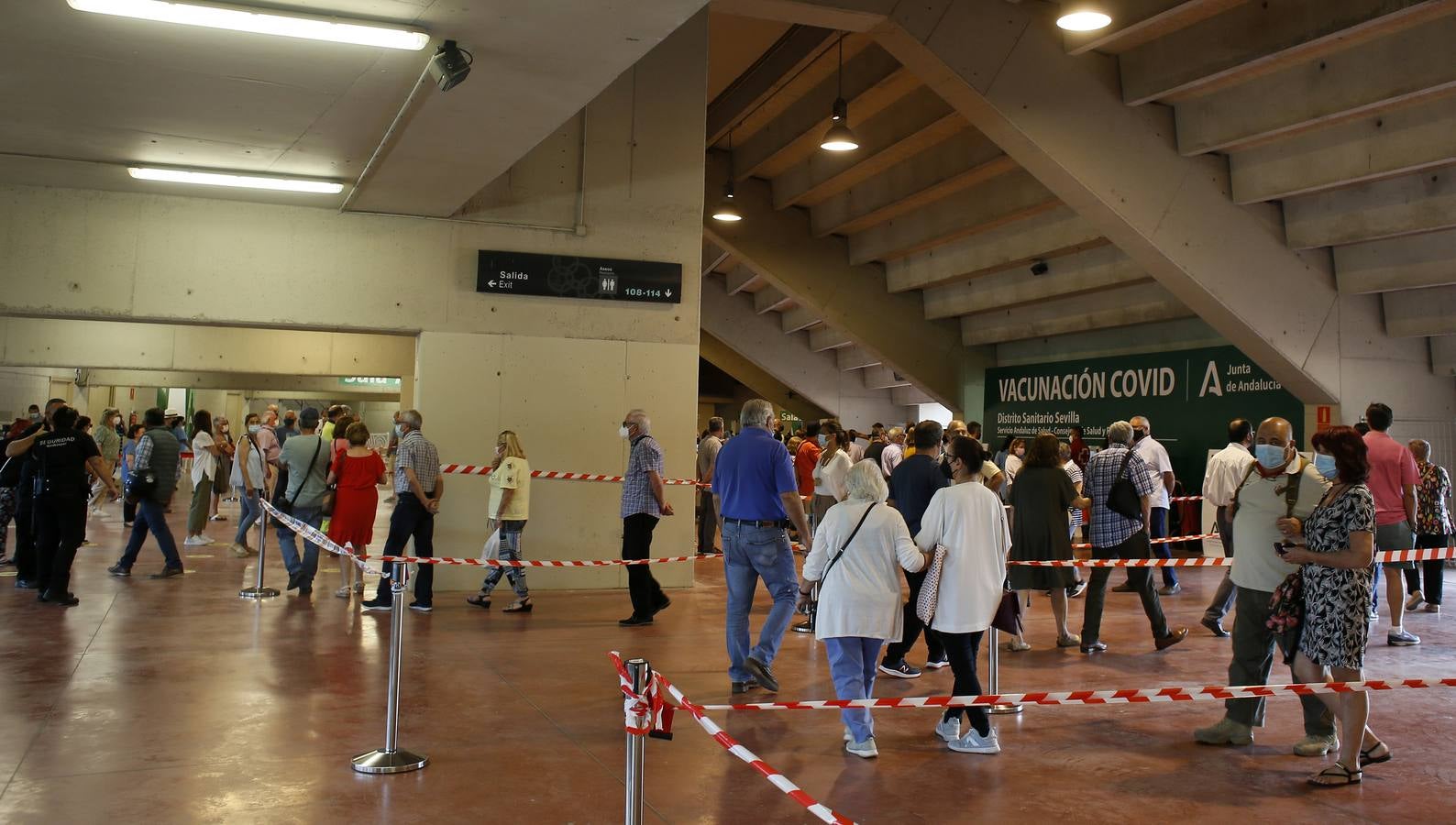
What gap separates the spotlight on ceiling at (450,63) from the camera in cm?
579

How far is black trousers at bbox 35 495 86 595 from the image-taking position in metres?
8.59

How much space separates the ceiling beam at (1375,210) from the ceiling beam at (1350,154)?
38cm

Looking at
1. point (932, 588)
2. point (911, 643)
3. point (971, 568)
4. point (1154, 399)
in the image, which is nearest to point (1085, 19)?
point (911, 643)

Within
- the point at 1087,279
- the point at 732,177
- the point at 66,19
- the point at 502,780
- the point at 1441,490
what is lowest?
the point at 502,780

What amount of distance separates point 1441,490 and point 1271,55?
4.21 meters

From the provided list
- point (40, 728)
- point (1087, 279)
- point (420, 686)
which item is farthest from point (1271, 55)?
point (40, 728)

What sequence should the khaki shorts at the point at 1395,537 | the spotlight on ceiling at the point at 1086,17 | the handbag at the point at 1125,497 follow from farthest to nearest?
1. the spotlight on ceiling at the point at 1086,17
2. the khaki shorts at the point at 1395,537
3. the handbag at the point at 1125,497

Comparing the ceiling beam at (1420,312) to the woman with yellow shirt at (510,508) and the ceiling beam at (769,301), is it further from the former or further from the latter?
the ceiling beam at (769,301)

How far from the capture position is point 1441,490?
32.4 ft

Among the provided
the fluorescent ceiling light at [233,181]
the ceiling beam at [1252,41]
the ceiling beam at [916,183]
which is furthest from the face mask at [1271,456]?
the ceiling beam at [916,183]

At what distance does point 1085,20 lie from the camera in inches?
336

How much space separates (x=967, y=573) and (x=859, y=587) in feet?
1.77

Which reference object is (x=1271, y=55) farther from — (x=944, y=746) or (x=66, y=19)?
(x=66, y=19)

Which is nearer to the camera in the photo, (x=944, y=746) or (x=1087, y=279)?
(x=944, y=746)
